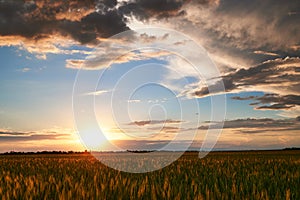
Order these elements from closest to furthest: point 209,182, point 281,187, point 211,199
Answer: point 211,199, point 281,187, point 209,182

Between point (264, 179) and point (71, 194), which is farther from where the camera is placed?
point (264, 179)

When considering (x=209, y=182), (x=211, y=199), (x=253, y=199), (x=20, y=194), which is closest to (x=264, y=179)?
(x=209, y=182)

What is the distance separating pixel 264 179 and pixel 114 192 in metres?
4.46

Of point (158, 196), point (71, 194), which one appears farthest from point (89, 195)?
point (158, 196)

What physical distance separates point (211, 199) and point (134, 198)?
117 cm

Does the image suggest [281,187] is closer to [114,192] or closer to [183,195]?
[183,195]

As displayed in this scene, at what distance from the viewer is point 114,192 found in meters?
5.98

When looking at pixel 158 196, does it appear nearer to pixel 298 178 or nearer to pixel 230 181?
pixel 230 181

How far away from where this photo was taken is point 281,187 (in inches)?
300

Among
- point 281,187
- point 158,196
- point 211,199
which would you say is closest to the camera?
point 211,199

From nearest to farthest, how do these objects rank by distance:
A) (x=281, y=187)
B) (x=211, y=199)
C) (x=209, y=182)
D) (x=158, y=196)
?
1. (x=211, y=199)
2. (x=158, y=196)
3. (x=281, y=187)
4. (x=209, y=182)

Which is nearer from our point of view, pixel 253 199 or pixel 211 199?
pixel 211 199

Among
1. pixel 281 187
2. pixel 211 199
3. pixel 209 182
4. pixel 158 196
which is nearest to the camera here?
pixel 211 199

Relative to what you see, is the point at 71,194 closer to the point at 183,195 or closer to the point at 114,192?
the point at 114,192
